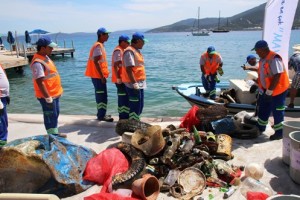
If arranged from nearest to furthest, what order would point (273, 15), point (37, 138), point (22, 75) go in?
point (37, 138) → point (273, 15) → point (22, 75)

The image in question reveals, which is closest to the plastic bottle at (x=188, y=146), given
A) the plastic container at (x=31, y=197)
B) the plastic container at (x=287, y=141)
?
the plastic container at (x=287, y=141)

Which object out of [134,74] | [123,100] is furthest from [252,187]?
[123,100]

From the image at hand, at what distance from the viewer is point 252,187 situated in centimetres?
359

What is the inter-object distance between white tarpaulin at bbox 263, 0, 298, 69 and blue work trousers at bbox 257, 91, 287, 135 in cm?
112

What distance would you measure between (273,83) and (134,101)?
237cm

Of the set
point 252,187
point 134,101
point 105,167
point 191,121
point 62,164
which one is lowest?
point 252,187

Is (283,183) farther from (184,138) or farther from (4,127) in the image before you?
(4,127)

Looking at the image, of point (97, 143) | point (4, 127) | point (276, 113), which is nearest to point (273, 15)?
point (276, 113)

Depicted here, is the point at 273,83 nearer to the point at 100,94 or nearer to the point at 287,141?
the point at 287,141

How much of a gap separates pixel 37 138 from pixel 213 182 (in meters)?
2.36

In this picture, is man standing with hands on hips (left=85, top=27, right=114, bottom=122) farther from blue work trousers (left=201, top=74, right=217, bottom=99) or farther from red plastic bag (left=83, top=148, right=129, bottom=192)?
blue work trousers (left=201, top=74, right=217, bottom=99)

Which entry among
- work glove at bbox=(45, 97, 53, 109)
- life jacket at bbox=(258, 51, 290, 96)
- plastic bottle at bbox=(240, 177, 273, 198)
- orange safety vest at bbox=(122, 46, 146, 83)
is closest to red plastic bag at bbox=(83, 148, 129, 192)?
work glove at bbox=(45, 97, 53, 109)

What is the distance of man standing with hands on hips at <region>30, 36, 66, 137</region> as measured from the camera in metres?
4.61

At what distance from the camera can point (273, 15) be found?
19.0 feet
